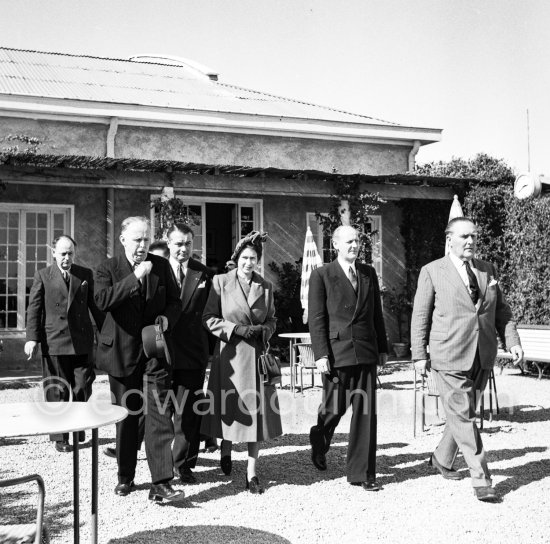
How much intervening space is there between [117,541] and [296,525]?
110cm

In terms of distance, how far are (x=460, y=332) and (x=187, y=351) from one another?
214 cm

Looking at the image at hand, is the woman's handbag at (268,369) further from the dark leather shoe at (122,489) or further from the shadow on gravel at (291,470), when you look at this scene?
the dark leather shoe at (122,489)

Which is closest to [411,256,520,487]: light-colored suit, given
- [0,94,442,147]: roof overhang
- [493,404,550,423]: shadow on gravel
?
[493,404,550,423]: shadow on gravel

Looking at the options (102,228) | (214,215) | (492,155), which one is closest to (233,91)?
(214,215)

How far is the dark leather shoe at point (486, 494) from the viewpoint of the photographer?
5.05 meters

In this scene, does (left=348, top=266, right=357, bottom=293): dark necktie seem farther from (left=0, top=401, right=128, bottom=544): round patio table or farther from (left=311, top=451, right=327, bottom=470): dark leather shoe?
(left=0, top=401, right=128, bottom=544): round patio table

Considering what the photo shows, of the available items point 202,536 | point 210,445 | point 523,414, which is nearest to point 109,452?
point 210,445

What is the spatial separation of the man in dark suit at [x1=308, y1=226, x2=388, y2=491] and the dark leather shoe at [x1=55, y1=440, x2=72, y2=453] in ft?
7.99

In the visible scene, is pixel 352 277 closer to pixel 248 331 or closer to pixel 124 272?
pixel 248 331

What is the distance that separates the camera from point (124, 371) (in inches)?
201

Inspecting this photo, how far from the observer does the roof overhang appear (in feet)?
47.9

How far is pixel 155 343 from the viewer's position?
199 inches

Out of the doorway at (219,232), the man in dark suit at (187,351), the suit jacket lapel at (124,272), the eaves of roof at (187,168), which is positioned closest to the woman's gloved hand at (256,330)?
the man in dark suit at (187,351)

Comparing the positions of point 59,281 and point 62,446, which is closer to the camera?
point 62,446
